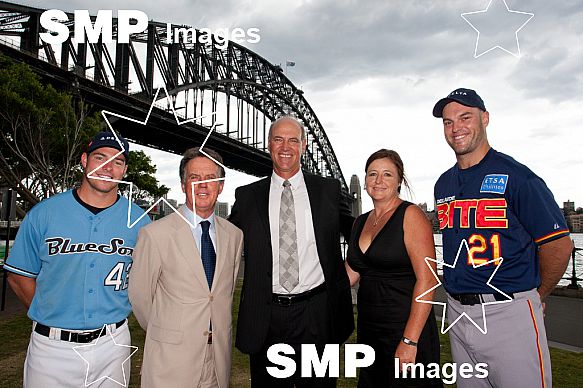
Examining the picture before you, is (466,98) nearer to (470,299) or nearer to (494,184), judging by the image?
(494,184)

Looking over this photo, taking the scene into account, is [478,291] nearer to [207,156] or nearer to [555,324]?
[207,156]

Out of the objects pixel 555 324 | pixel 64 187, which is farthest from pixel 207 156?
pixel 64 187

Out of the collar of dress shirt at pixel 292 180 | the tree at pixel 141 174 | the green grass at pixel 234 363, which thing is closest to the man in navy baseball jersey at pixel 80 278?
the collar of dress shirt at pixel 292 180

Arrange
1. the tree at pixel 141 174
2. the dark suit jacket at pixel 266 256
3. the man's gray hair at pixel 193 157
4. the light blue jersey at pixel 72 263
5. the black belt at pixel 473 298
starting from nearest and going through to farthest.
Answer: the black belt at pixel 473 298, the light blue jersey at pixel 72 263, the man's gray hair at pixel 193 157, the dark suit jacket at pixel 266 256, the tree at pixel 141 174

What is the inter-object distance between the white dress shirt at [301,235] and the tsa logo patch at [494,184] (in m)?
1.35

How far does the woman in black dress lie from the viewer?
288cm

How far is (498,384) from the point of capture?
2.83 m

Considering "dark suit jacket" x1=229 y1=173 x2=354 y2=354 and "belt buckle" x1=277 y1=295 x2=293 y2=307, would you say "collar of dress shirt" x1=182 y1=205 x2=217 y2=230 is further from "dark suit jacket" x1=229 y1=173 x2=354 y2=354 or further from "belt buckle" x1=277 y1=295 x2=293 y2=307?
"belt buckle" x1=277 y1=295 x2=293 y2=307

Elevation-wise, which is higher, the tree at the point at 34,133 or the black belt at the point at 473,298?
the tree at the point at 34,133

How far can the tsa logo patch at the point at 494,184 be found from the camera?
114 inches

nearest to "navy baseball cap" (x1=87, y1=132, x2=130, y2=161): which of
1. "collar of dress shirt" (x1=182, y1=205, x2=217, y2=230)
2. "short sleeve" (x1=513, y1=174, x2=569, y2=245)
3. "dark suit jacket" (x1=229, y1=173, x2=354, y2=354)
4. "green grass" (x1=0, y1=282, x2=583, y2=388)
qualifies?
"collar of dress shirt" (x1=182, y1=205, x2=217, y2=230)

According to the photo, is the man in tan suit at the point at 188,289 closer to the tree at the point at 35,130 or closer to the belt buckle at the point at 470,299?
the belt buckle at the point at 470,299

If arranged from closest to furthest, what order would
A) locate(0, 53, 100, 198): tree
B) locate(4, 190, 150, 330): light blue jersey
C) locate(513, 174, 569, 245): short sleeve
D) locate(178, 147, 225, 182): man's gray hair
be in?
1. locate(513, 174, 569, 245): short sleeve
2. locate(4, 190, 150, 330): light blue jersey
3. locate(178, 147, 225, 182): man's gray hair
4. locate(0, 53, 100, 198): tree

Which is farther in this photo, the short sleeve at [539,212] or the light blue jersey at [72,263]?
the light blue jersey at [72,263]
